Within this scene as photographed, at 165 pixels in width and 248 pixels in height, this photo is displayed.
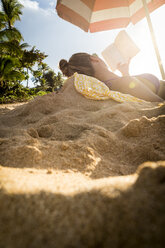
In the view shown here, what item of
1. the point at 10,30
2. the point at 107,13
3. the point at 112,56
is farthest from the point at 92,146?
the point at 10,30

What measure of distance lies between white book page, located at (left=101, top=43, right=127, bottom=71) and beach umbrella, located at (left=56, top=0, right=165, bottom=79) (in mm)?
1424

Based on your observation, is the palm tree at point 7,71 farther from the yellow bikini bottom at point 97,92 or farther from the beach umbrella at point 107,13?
the yellow bikini bottom at point 97,92

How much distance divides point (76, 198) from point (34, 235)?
91 mm

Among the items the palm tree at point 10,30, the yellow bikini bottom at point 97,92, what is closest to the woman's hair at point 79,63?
the yellow bikini bottom at point 97,92

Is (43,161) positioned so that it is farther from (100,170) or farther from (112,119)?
(112,119)

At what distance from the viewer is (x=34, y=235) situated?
225 mm

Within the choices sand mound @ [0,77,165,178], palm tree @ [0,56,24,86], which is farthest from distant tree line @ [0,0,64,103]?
sand mound @ [0,77,165,178]

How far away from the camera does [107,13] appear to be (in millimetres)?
3645

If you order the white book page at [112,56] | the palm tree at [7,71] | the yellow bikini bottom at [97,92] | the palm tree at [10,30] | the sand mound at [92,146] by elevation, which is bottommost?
the sand mound at [92,146]

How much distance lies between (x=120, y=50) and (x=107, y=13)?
5.85 feet

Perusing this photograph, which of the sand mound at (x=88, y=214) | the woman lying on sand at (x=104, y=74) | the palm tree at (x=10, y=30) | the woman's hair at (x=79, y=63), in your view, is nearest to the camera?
the sand mound at (x=88, y=214)

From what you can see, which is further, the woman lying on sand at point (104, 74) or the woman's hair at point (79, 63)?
the woman's hair at point (79, 63)

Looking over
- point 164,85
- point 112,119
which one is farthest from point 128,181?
point 164,85

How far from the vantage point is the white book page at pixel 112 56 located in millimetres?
2705
